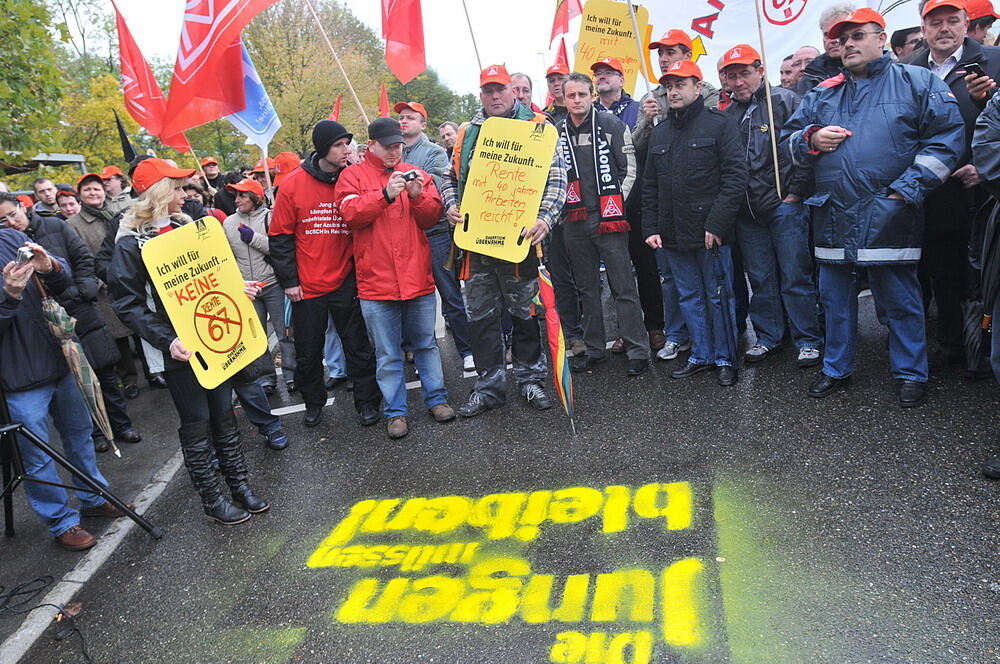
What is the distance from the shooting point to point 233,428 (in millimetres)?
4211

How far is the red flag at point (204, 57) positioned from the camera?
17.3 feet

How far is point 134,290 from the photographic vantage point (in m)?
3.79

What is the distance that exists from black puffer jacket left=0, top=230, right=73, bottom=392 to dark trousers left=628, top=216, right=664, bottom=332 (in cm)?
420

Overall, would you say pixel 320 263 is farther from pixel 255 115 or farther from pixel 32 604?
pixel 32 604

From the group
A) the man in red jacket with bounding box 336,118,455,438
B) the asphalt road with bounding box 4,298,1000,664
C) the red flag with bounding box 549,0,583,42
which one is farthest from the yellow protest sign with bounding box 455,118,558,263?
the red flag with bounding box 549,0,583,42

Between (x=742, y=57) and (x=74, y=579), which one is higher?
(x=742, y=57)

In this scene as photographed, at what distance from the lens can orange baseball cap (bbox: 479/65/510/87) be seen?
4.95 metres

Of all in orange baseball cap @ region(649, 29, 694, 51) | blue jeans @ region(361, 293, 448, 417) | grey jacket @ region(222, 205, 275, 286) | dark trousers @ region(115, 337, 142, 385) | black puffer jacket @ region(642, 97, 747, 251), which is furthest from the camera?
dark trousers @ region(115, 337, 142, 385)

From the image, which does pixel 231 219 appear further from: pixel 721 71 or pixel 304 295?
pixel 721 71

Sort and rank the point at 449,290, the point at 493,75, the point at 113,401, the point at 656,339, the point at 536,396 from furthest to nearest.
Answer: the point at 449,290, the point at 656,339, the point at 113,401, the point at 536,396, the point at 493,75

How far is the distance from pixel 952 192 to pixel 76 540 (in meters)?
5.62

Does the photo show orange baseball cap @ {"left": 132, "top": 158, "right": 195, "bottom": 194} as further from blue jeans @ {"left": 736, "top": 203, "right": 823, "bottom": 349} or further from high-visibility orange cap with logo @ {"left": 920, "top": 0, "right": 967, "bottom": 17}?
high-visibility orange cap with logo @ {"left": 920, "top": 0, "right": 967, "bottom": 17}

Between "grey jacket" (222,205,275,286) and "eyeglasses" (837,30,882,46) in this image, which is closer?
"eyeglasses" (837,30,882,46)

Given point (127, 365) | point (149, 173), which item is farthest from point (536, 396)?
point (127, 365)
